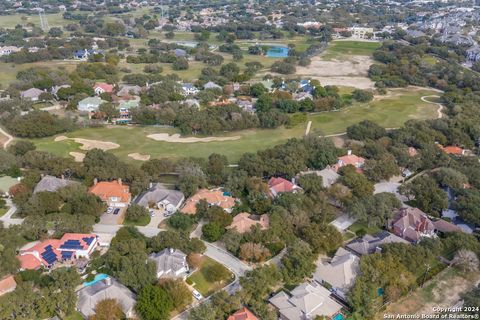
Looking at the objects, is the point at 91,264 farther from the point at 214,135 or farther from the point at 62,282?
the point at 214,135

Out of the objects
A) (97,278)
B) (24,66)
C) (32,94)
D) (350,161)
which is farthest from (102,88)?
(97,278)

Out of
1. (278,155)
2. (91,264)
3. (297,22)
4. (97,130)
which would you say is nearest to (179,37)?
(297,22)

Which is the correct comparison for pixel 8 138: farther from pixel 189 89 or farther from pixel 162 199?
pixel 189 89

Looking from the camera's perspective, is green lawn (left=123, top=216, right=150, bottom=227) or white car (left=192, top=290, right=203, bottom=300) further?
green lawn (left=123, top=216, right=150, bottom=227)

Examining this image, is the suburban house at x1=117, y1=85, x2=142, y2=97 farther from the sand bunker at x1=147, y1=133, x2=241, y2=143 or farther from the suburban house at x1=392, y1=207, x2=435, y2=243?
the suburban house at x1=392, y1=207, x2=435, y2=243

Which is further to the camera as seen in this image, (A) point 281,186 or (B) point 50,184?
(A) point 281,186

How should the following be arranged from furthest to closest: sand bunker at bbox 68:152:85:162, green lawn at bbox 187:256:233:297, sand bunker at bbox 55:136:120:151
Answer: sand bunker at bbox 55:136:120:151 → sand bunker at bbox 68:152:85:162 → green lawn at bbox 187:256:233:297

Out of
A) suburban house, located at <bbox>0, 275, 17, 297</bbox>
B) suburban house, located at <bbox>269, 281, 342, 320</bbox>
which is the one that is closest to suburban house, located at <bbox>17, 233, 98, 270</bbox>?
suburban house, located at <bbox>0, 275, 17, 297</bbox>

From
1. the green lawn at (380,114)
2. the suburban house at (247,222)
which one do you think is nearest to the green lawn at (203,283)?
the suburban house at (247,222)
